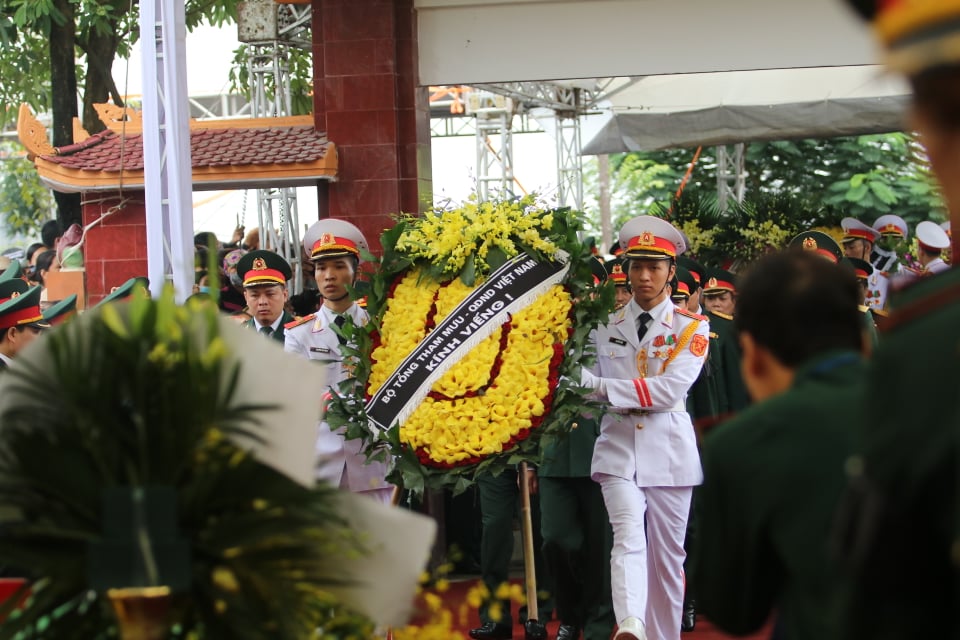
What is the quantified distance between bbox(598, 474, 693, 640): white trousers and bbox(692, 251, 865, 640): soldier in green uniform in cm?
427

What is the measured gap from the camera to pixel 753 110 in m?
16.0

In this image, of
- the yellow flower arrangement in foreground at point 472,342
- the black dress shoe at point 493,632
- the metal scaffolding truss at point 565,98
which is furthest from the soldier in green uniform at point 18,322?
the metal scaffolding truss at point 565,98

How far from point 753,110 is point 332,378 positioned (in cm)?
984

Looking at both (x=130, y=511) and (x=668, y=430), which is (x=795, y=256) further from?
(x=668, y=430)

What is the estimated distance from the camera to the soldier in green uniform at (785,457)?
2186mm

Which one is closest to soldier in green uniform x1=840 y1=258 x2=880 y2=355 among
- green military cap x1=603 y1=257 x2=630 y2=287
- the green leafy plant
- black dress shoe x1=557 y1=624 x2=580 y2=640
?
green military cap x1=603 y1=257 x2=630 y2=287

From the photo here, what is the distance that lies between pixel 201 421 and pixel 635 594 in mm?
4433

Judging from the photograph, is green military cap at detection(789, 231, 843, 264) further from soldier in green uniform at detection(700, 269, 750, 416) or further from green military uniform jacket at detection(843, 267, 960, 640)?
green military uniform jacket at detection(843, 267, 960, 640)

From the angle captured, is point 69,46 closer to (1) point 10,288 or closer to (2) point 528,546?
(1) point 10,288

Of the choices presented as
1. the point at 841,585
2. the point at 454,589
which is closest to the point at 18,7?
the point at 454,589

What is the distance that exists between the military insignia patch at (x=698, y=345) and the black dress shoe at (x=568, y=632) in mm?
1688

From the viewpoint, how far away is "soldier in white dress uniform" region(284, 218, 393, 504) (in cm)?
707

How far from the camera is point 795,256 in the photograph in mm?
2611

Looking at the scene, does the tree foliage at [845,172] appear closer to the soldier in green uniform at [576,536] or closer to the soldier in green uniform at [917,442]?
the soldier in green uniform at [576,536]
